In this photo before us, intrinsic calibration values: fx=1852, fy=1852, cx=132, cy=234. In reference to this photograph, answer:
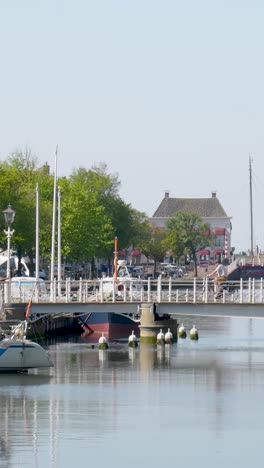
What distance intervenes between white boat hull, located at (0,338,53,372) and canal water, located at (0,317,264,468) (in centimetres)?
51

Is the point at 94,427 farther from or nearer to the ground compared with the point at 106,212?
nearer to the ground

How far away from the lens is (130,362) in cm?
8775

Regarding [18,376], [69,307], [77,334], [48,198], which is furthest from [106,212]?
[18,376]

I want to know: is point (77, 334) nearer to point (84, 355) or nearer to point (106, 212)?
point (84, 355)

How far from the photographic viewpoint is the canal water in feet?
190

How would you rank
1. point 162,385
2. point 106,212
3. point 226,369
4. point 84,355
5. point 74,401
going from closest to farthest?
point 74,401, point 162,385, point 226,369, point 84,355, point 106,212

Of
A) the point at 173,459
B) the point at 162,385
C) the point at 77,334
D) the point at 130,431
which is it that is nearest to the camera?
the point at 173,459

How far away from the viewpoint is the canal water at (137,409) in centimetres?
5803

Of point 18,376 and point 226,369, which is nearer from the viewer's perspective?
point 18,376

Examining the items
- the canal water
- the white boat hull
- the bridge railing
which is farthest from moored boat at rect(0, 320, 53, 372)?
the bridge railing

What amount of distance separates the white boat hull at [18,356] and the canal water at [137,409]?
510 mm

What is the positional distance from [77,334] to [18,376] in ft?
109

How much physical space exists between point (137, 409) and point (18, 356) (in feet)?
34.5

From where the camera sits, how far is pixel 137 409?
6938 centimetres
